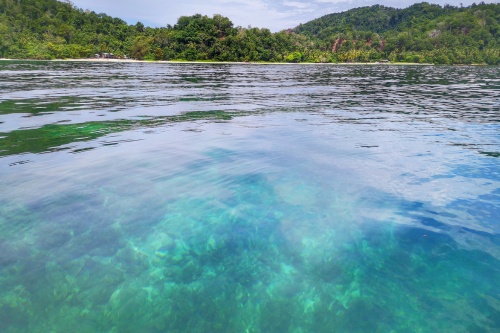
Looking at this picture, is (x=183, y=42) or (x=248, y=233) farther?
(x=183, y=42)

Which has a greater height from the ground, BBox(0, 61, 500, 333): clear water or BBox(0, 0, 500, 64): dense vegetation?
BBox(0, 0, 500, 64): dense vegetation

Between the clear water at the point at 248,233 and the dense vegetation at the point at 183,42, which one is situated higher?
the dense vegetation at the point at 183,42

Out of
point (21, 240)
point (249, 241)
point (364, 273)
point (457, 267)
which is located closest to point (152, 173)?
point (21, 240)

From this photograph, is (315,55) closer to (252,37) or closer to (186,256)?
(252,37)

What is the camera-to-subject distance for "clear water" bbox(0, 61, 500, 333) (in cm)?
440

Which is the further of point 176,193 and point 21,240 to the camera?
point 176,193

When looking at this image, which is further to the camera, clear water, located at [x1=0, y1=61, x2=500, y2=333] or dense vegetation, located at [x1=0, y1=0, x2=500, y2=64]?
dense vegetation, located at [x1=0, y1=0, x2=500, y2=64]

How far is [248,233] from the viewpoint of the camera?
645 centimetres

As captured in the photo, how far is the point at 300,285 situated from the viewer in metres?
4.95

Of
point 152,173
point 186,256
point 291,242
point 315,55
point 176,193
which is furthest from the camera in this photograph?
point 315,55

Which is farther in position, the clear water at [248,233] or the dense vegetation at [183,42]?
the dense vegetation at [183,42]

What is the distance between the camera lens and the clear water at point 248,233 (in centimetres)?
440

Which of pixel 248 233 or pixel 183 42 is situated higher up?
pixel 183 42

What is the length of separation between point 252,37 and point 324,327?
170077 mm
